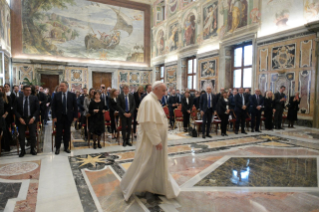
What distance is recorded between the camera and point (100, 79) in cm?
1902

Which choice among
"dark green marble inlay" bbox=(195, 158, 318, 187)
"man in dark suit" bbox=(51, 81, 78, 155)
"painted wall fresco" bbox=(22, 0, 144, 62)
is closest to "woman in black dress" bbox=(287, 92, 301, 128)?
"dark green marble inlay" bbox=(195, 158, 318, 187)

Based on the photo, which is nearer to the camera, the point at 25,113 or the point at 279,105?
the point at 25,113

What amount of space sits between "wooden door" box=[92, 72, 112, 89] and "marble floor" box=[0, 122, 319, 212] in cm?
1359

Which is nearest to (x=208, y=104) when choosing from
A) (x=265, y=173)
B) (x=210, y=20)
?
(x=265, y=173)

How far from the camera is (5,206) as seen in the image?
274 cm

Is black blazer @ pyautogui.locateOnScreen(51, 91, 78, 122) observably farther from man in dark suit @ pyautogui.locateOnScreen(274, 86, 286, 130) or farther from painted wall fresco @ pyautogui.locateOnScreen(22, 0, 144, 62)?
painted wall fresco @ pyautogui.locateOnScreen(22, 0, 144, 62)

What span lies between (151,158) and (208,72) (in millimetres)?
11673

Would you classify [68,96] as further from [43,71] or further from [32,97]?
[43,71]

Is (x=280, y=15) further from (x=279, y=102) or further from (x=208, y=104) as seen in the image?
(x=208, y=104)

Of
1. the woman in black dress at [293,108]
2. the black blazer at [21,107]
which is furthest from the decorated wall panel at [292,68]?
the black blazer at [21,107]

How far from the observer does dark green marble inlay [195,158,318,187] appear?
3488mm

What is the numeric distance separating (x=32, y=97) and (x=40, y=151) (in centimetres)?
147

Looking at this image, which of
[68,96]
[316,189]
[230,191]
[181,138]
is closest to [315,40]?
[181,138]

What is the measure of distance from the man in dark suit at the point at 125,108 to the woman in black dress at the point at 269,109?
232 inches
